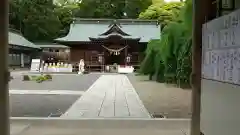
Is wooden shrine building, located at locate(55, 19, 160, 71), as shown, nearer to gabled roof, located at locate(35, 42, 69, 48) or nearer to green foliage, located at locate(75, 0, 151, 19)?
gabled roof, located at locate(35, 42, 69, 48)

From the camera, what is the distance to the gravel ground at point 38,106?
9.47m

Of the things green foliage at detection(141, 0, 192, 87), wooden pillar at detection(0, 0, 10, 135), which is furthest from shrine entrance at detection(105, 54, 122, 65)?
wooden pillar at detection(0, 0, 10, 135)

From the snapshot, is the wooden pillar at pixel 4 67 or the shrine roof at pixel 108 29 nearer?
the wooden pillar at pixel 4 67

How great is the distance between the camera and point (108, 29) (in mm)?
40469

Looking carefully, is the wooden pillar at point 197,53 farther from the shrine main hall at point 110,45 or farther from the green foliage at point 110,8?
the green foliage at point 110,8


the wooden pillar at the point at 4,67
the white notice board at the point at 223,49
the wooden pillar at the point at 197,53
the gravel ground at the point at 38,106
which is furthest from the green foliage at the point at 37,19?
the white notice board at the point at 223,49

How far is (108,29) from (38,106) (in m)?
30.0

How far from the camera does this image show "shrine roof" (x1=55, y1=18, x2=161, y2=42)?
4081 cm

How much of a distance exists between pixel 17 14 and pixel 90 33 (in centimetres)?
1261

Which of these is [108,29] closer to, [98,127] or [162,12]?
[162,12]

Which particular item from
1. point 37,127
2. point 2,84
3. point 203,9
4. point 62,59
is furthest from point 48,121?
point 62,59

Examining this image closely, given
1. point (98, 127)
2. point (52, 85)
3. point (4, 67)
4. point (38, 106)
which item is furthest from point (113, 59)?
point (4, 67)

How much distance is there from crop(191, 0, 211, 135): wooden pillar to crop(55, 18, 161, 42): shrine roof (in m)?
34.3

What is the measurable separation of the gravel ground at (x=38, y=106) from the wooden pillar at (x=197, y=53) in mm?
4634
